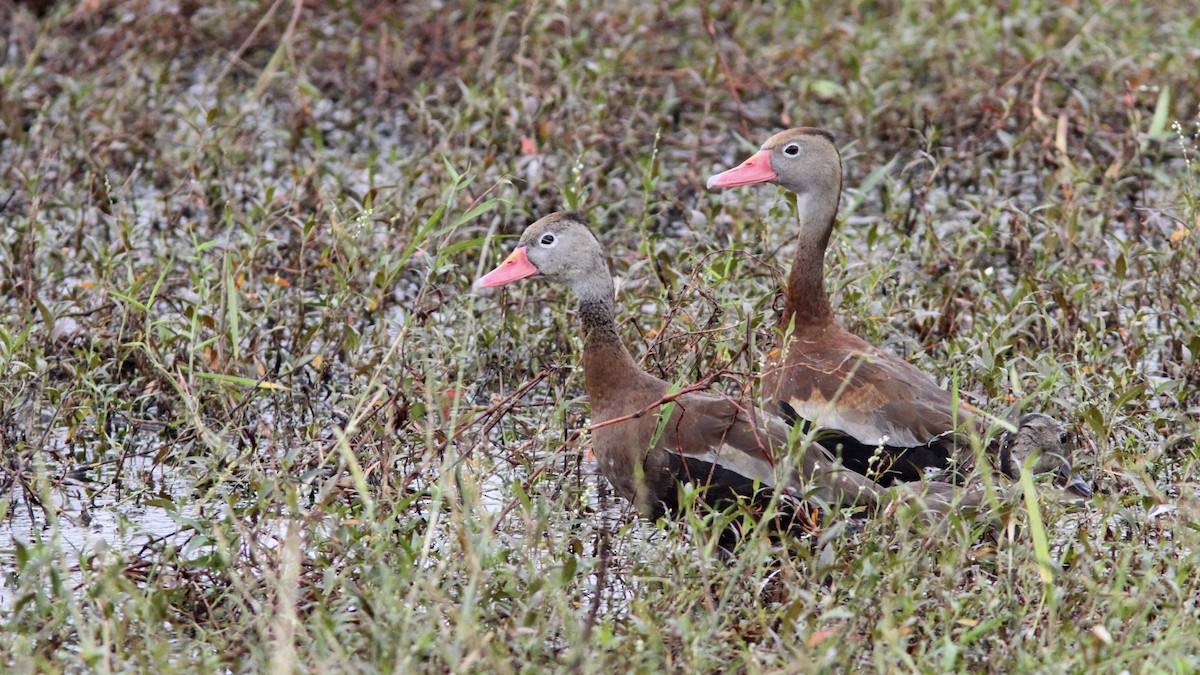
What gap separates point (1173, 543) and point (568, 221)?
6.37 ft

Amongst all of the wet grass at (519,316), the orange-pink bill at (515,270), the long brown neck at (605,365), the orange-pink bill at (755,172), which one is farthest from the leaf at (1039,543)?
the orange-pink bill at (755,172)

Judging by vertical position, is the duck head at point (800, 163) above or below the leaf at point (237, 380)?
above

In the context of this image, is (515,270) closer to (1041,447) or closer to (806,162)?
(806,162)

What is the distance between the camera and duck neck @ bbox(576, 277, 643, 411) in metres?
4.82

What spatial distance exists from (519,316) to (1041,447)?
6.31ft

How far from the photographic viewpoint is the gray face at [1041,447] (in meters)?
4.71

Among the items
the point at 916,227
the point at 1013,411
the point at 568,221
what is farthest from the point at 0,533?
the point at 916,227

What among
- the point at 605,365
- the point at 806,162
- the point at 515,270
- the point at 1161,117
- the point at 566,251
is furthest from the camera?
the point at 1161,117

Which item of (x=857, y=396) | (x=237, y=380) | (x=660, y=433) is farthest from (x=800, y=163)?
(x=237, y=380)

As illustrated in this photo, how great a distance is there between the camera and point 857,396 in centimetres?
503

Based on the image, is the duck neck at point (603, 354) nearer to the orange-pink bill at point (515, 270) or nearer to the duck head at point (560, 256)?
the duck head at point (560, 256)

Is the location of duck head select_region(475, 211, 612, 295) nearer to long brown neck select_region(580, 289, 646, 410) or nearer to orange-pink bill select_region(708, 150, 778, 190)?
long brown neck select_region(580, 289, 646, 410)

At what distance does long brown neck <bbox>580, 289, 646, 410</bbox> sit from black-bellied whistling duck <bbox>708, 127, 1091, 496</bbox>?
1.49ft

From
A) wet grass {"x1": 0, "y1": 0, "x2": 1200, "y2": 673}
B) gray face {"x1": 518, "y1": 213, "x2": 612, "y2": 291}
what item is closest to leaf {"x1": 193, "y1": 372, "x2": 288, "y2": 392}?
wet grass {"x1": 0, "y1": 0, "x2": 1200, "y2": 673}
